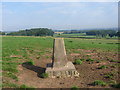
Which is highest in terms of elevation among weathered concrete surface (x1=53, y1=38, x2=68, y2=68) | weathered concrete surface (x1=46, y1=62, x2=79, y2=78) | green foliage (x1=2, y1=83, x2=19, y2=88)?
weathered concrete surface (x1=53, y1=38, x2=68, y2=68)

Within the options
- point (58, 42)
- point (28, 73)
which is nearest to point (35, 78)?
point (28, 73)

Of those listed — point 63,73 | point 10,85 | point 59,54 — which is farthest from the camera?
point 59,54

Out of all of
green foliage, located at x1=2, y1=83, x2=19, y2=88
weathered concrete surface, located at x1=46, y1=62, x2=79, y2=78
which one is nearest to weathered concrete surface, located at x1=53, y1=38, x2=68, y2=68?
weathered concrete surface, located at x1=46, y1=62, x2=79, y2=78

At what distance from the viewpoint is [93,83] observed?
332 inches

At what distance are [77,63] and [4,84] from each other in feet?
22.8

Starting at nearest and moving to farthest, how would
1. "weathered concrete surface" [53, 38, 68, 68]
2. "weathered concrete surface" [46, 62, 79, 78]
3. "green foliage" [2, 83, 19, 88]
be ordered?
"green foliage" [2, 83, 19, 88], "weathered concrete surface" [46, 62, 79, 78], "weathered concrete surface" [53, 38, 68, 68]

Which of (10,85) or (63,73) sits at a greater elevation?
(63,73)

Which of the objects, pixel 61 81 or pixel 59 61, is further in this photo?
pixel 59 61

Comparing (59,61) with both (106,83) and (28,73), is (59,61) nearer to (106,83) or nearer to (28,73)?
(28,73)

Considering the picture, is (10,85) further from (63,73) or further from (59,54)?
(59,54)

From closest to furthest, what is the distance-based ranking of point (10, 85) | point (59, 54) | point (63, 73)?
point (10, 85)
point (63, 73)
point (59, 54)

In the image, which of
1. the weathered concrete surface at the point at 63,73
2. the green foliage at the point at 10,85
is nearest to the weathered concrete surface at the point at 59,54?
the weathered concrete surface at the point at 63,73

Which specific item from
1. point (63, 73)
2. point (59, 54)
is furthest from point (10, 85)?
point (59, 54)

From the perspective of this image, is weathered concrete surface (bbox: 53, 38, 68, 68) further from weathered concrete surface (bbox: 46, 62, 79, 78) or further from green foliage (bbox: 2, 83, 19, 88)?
green foliage (bbox: 2, 83, 19, 88)
